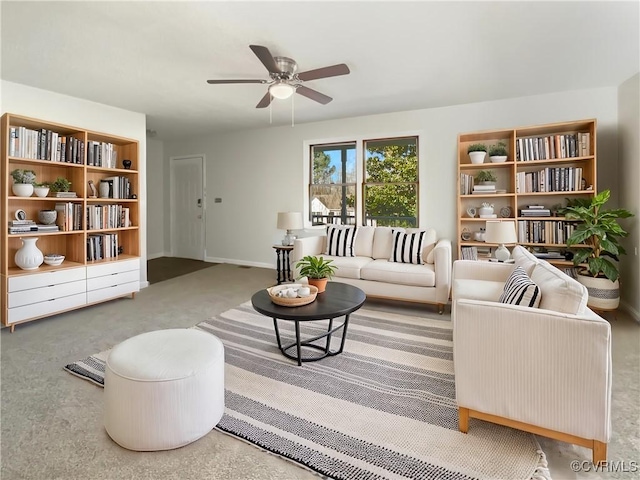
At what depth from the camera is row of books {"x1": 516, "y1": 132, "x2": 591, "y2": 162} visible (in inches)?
150

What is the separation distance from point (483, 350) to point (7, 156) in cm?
423

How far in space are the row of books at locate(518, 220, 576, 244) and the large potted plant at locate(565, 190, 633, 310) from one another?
0.28m

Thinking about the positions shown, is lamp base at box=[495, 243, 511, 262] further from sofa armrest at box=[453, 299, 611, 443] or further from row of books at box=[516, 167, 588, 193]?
sofa armrest at box=[453, 299, 611, 443]

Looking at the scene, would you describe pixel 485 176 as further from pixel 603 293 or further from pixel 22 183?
pixel 22 183

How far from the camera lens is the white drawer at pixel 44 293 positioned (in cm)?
314

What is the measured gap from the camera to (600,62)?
10.5 feet

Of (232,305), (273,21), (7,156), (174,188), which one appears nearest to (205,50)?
(273,21)

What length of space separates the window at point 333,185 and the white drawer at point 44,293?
3383 mm

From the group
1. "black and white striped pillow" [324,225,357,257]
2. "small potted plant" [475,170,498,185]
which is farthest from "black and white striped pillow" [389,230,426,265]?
"small potted plant" [475,170,498,185]

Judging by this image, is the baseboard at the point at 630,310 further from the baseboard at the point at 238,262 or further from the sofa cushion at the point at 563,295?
the baseboard at the point at 238,262

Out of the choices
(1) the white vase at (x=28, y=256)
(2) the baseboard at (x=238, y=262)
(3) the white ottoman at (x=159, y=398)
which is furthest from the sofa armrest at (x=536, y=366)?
(2) the baseboard at (x=238, y=262)

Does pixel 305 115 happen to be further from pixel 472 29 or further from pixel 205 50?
pixel 472 29

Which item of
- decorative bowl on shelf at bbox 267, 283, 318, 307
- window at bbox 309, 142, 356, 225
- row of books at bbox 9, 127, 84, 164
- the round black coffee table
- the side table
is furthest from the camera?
window at bbox 309, 142, 356, 225

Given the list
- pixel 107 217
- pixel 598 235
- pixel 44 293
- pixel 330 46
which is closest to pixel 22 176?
pixel 107 217
